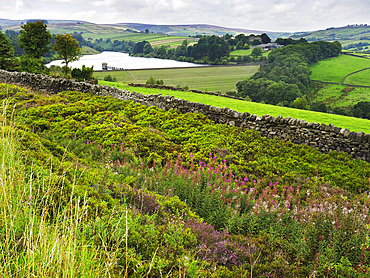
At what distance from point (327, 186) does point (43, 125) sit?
1005cm

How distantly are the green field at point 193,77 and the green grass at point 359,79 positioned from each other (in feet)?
124

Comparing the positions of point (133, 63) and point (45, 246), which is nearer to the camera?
point (45, 246)

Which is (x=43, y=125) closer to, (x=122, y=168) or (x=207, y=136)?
(x=122, y=168)

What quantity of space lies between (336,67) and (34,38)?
8068cm

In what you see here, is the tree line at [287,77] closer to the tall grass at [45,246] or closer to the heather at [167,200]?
the heather at [167,200]

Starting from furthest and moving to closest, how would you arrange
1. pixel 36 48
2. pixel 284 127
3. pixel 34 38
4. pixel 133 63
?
pixel 133 63
pixel 36 48
pixel 34 38
pixel 284 127

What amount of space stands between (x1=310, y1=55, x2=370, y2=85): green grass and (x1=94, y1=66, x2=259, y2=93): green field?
3266 cm

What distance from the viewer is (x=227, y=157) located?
7.69 meters

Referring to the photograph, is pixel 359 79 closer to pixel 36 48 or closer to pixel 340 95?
pixel 340 95

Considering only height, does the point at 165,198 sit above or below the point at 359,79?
below

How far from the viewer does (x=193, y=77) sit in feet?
129

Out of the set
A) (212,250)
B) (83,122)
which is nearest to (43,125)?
(83,122)

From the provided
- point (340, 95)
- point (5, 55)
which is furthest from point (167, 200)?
point (340, 95)

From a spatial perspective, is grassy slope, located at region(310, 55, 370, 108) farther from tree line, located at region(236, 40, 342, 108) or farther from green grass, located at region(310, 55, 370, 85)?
tree line, located at region(236, 40, 342, 108)
